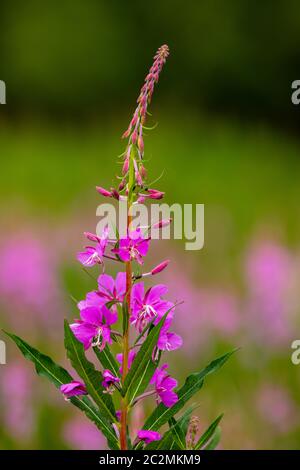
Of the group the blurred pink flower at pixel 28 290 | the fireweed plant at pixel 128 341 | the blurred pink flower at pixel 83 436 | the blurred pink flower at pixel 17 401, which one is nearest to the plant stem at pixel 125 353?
the fireweed plant at pixel 128 341

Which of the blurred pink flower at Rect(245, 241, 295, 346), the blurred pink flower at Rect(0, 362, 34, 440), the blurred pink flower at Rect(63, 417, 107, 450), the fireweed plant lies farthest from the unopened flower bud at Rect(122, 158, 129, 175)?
the blurred pink flower at Rect(245, 241, 295, 346)

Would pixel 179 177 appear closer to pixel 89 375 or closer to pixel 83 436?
pixel 83 436

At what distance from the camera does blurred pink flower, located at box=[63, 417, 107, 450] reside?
4.65 feet

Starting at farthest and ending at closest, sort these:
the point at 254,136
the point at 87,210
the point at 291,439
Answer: the point at 254,136, the point at 87,210, the point at 291,439

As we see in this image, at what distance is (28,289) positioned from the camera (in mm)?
1678

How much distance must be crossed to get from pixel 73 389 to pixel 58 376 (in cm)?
2

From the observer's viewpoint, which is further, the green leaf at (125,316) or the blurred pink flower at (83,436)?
the blurred pink flower at (83,436)

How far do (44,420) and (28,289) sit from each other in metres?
0.25

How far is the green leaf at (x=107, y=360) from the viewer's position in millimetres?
557

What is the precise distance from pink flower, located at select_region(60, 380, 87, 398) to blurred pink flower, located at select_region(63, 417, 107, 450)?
842 mm

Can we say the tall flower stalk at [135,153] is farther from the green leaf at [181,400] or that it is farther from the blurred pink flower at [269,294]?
the blurred pink flower at [269,294]

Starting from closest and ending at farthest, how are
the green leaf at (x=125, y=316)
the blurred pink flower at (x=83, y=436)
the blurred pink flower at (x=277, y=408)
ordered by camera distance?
the green leaf at (x=125, y=316), the blurred pink flower at (x=83, y=436), the blurred pink flower at (x=277, y=408)
